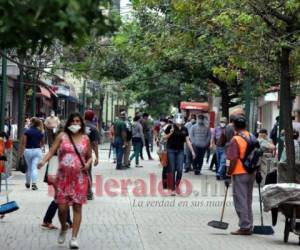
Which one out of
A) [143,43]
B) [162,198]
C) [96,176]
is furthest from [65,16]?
[96,176]

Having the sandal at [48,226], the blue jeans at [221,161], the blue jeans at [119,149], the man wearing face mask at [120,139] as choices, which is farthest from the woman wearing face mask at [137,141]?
the sandal at [48,226]

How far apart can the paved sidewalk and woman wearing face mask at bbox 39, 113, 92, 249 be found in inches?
16.0

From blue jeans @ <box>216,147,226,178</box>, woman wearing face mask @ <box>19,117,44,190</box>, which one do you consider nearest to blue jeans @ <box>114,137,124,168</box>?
blue jeans @ <box>216,147,226,178</box>

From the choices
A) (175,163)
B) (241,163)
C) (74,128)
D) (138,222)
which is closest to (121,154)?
(175,163)

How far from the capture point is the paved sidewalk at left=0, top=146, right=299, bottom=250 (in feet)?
Result: 33.0

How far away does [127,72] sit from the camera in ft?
89.6

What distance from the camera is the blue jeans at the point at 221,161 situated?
66.0ft

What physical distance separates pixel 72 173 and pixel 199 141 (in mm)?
13361

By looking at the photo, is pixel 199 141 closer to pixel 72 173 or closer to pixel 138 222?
pixel 138 222

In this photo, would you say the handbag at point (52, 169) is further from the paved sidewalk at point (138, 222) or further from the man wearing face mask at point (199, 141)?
the man wearing face mask at point (199, 141)

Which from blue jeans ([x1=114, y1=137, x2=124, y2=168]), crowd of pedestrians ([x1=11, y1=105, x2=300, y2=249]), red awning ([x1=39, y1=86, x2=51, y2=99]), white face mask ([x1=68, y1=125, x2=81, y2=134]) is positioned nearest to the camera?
crowd of pedestrians ([x1=11, y1=105, x2=300, y2=249])

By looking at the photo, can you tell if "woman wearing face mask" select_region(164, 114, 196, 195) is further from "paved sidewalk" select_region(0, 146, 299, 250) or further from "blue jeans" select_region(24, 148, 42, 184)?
"blue jeans" select_region(24, 148, 42, 184)

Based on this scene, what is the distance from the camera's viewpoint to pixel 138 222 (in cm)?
1212

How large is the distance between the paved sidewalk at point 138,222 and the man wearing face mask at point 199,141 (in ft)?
13.0
